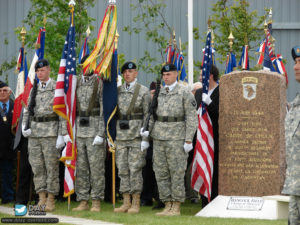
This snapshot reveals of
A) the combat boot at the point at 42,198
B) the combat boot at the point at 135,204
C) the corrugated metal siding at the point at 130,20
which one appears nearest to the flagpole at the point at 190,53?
the combat boot at the point at 135,204

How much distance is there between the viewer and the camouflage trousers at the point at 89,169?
9.90 metres

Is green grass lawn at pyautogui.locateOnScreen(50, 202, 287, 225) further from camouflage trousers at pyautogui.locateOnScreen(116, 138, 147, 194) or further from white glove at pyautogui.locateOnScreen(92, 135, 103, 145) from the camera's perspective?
white glove at pyautogui.locateOnScreen(92, 135, 103, 145)

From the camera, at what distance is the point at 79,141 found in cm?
998

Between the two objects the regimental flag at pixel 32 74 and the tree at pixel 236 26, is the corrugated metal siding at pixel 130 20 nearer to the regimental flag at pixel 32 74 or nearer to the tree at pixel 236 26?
the tree at pixel 236 26

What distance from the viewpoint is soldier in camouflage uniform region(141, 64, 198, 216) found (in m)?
9.38

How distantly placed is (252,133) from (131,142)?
1743 mm

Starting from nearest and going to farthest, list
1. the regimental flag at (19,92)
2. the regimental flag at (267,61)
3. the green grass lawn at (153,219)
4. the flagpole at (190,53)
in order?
the green grass lawn at (153,219) → the regimental flag at (19,92) → the regimental flag at (267,61) → the flagpole at (190,53)

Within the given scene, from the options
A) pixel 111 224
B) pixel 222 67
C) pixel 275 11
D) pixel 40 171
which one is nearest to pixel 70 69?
pixel 40 171

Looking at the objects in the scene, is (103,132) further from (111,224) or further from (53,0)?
(53,0)

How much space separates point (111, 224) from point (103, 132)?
182 centimetres

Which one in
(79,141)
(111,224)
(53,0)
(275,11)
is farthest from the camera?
(275,11)

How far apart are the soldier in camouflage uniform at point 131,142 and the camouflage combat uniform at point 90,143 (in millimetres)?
310

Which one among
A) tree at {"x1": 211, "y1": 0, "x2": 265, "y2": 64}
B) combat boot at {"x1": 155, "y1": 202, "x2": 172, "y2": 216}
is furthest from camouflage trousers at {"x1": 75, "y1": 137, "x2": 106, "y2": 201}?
tree at {"x1": 211, "y1": 0, "x2": 265, "y2": 64}

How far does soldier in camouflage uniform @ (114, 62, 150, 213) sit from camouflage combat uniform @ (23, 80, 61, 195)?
104cm
